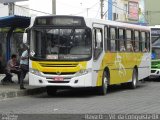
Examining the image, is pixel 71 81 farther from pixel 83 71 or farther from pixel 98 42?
pixel 98 42

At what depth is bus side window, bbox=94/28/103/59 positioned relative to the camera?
1849 cm

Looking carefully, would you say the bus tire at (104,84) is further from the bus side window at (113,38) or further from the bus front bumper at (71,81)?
the bus side window at (113,38)

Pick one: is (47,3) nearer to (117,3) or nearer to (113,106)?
(117,3)

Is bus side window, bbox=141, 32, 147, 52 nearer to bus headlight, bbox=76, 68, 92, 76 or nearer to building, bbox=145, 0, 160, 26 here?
bus headlight, bbox=76, 68, 92, 76

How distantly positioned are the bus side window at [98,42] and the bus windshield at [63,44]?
13.1 inches

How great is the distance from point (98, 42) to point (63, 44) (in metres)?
1.37

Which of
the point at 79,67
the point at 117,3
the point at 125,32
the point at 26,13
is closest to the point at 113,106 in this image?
the point at 79,67

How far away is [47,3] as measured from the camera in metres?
53.9

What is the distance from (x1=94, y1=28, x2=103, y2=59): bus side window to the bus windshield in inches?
13.1

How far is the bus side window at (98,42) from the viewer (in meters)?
18.5

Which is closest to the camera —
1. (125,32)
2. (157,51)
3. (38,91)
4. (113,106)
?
(113,106)

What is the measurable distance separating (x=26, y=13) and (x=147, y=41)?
88.7ft

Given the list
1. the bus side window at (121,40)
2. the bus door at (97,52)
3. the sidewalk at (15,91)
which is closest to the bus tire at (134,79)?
the bus side window at (121,40)

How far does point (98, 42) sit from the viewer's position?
61.6 ft
